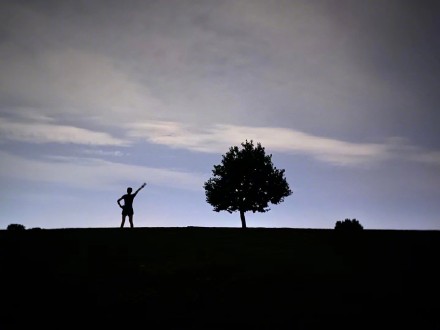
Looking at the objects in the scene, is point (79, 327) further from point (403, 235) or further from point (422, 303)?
point (403, 235)

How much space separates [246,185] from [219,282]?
109 ft

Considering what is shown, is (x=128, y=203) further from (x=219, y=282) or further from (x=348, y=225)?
(x=348, y=225)

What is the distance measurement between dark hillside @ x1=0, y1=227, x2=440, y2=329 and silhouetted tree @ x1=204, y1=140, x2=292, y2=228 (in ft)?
88.9

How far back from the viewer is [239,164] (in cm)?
4456

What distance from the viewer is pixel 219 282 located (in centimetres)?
1008

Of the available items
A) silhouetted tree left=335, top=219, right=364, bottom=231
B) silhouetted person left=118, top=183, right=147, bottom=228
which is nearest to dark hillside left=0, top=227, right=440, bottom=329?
silhouetted person left=118, top=183, right=147, bottom=228

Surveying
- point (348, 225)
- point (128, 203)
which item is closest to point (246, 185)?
point (348, 225)

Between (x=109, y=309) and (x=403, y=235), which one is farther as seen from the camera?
(x=403, y=235)

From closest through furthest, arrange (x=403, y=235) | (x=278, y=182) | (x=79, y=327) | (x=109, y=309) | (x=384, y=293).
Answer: (x=79, y=327) → (x=109, y=309) → (x=384, y=293) → (x=403, y=235) → (x=278, y=182)

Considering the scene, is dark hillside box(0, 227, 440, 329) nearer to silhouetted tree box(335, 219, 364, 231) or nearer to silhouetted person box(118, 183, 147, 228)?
silhouetted person box(118, 183, 147, 228)

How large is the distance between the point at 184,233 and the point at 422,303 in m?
10.7

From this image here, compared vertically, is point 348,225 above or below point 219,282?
above

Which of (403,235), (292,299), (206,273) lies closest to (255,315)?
(292,299)

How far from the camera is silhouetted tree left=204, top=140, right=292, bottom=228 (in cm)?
4269
